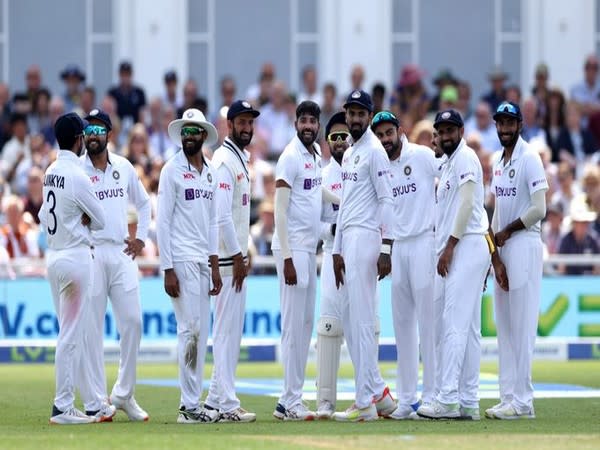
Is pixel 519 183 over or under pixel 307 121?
under

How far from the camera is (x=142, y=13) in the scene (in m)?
28.1

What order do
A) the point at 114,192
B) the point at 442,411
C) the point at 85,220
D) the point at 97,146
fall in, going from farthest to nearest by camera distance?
the point at 114,192, the point at 97,146, the point at 442,411, the point at 85,220

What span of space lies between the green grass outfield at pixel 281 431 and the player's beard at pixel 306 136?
240 centimetres

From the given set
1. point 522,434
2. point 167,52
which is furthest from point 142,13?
point 522,434

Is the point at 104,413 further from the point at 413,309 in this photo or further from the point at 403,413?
the point at 413,309

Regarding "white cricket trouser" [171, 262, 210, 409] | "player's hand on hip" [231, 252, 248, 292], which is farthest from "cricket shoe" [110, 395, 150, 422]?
"player's hand on hip" [231, 252, 248, 292]

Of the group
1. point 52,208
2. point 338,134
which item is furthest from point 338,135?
point 52,208

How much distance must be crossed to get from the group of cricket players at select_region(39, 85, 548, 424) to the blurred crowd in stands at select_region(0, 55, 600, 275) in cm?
907

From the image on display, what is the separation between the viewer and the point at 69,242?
13.5 metres

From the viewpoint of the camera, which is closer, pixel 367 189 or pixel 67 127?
pixel 67 127

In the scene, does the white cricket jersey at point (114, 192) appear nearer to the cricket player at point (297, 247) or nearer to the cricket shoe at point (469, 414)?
the cricket player at point (297, 247)

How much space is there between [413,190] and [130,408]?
3.04m

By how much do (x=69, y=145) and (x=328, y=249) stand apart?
2627mm

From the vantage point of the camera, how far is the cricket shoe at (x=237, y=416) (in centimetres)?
1392
